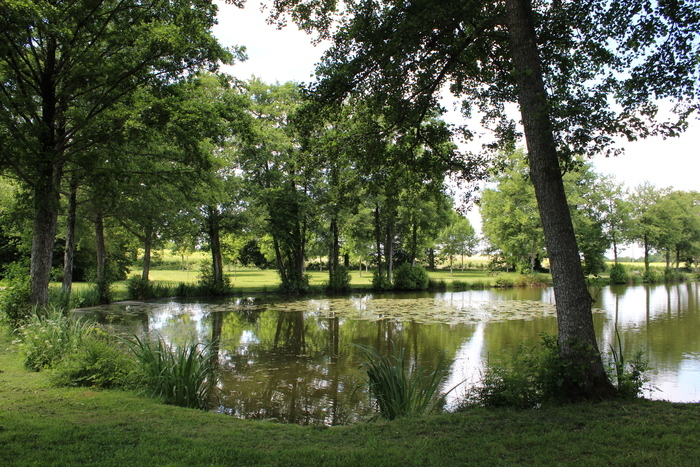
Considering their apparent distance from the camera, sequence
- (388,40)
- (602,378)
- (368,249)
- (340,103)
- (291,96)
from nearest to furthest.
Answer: (602,378), (388,40), (340,103), (291,96), (368,249)

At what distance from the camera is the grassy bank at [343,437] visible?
11.8ft

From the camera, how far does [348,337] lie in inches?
499

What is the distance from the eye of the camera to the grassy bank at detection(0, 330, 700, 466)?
3.60 m

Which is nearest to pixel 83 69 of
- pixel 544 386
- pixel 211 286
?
pixel 544 386

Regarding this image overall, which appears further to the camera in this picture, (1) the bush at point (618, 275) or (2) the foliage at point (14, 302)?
(1) the bush at point (618, 275)

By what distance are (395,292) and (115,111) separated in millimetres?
21734

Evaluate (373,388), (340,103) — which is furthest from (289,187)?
(373,388)

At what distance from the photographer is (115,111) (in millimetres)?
9789

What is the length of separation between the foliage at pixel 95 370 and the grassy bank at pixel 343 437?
0.73m

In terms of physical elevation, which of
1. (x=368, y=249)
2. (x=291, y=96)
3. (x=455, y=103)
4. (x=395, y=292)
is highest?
(x=291, y=96)

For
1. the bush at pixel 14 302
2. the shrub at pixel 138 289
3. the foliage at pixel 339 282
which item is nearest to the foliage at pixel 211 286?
the shrub at pixel 138 289

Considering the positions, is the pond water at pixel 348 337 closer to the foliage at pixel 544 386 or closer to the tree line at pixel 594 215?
the foliage at pixel 544 386

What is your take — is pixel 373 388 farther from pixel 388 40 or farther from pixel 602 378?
pixel 388 40

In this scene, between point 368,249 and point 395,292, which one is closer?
point 395,292
